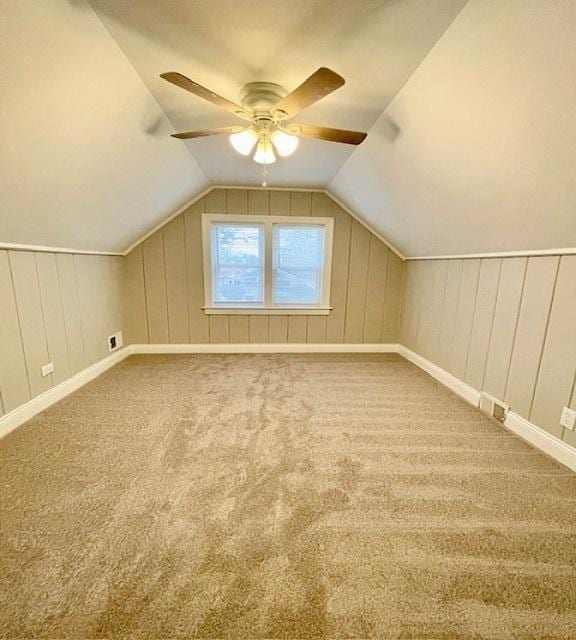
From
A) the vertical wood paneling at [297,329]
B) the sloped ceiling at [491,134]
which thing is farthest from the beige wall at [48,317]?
the sloped ceiling at [491,134]

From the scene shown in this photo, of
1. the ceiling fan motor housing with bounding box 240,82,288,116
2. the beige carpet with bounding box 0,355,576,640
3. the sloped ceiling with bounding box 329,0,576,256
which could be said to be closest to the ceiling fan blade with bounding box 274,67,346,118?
the ceiling fan motor housing with bounding box 240,82,288,116

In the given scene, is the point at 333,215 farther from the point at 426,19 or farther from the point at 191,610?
the point at 191,610

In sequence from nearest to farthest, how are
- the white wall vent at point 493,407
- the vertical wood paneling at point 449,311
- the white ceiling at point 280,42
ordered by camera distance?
the white ceiling at point 280,42, the white wall vent at point 493,407, the vertical wood paneling at point 449,311

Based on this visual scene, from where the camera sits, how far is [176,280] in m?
3.79

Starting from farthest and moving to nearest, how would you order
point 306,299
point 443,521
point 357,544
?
point 306,299 → point 443,521 → point 357,544

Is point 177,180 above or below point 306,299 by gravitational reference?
above

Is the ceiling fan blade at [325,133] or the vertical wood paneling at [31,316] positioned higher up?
the ceiling fan blade at [325,133]

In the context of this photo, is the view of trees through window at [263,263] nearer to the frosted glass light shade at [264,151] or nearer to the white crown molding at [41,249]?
the white crown molding at [41,249]

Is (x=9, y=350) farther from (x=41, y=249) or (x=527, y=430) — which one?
(x=527, y=430)

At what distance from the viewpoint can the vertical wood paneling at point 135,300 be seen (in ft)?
12.1

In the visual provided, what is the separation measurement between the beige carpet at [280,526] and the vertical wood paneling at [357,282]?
5.81 ft

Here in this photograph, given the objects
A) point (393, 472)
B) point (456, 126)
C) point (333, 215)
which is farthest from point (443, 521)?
point (333, 215)

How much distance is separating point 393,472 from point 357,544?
0.57m

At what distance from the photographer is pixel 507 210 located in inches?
75.5
